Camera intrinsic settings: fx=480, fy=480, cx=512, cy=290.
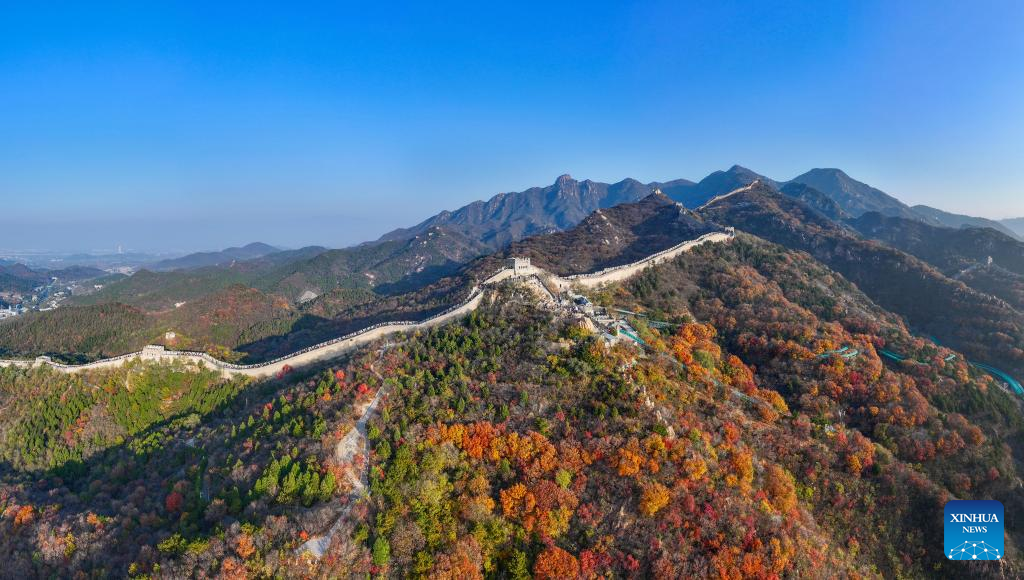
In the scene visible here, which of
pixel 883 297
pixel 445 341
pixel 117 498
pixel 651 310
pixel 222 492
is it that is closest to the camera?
pixel 222 492

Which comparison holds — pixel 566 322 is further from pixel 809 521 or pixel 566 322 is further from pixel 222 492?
pixel 222 492

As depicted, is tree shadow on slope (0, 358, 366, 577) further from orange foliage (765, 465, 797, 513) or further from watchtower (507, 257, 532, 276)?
orange foliage (765, 465, 797, 513)

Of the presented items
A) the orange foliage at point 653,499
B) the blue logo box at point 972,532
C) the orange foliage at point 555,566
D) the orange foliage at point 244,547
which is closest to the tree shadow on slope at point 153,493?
the orange foliage at point 244,547

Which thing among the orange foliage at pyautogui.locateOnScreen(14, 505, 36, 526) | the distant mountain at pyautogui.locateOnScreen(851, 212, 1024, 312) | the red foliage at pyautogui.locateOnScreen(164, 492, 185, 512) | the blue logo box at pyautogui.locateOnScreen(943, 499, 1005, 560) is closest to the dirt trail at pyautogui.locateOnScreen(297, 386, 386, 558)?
the red foliage at pyautogui.locateOnScreen(164, 492, 185, 512)

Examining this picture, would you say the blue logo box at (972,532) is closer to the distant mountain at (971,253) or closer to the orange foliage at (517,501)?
the orange foliage at (517,501)

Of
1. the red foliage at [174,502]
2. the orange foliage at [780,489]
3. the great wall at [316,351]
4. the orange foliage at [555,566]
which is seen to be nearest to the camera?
the orange foliage at [555,566]

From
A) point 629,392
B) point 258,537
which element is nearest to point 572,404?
point 629,392
